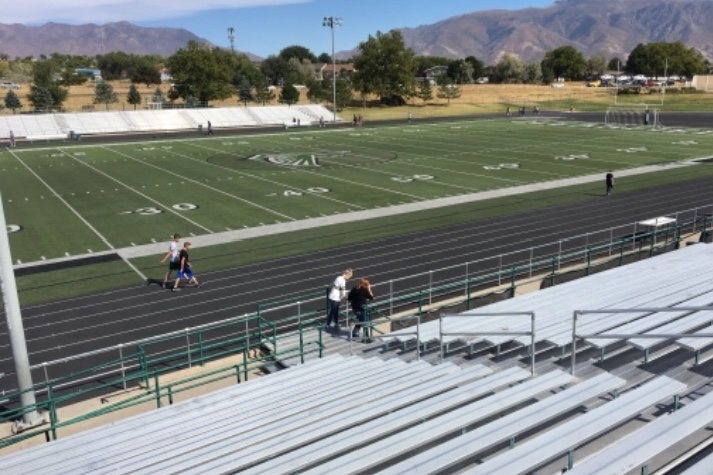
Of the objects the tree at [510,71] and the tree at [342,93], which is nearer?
the tree at [342,93]

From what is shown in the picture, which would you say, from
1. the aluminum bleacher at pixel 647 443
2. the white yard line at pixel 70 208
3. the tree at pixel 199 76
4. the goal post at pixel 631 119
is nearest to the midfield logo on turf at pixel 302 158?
the white yard line at pixel 70 208

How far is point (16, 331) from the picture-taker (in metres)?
10.1

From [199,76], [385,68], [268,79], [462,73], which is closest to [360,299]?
[199,76]

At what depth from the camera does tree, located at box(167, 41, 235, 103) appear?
268 ft

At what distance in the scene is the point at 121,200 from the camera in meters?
29.8

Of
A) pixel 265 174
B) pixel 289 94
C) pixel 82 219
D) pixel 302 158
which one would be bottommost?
pixel 82 219

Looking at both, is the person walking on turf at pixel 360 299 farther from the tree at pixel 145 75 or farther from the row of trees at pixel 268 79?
the tree at pixel 145 75

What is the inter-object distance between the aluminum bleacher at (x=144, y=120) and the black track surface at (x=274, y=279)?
4650 cm

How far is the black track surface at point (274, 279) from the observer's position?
48.7ft

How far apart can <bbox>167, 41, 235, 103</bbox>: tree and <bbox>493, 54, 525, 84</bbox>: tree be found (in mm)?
84941

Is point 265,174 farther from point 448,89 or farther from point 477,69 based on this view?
point 477,69

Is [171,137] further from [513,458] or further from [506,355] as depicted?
[513,458]

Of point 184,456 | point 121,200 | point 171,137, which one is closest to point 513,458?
point 184,456

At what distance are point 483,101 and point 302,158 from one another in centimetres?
6065
